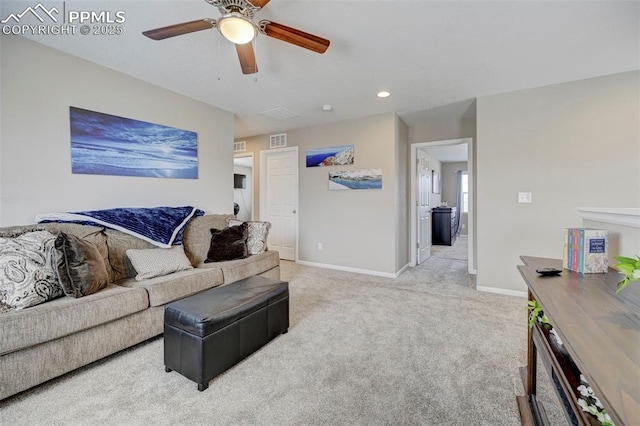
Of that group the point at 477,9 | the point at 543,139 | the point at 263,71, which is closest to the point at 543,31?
the point at 477,9

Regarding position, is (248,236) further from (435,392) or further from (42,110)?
(435,392)

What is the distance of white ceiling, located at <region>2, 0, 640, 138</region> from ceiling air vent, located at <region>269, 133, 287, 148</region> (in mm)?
1363

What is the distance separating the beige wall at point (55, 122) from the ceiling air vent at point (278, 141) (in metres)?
1.93

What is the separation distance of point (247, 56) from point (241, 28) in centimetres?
33

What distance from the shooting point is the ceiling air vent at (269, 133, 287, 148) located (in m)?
4.88

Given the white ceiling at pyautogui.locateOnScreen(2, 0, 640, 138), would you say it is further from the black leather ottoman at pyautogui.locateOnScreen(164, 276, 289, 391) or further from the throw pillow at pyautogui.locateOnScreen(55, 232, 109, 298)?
the black leather ottoman at pyautogui.locateOnScreen(164, 276, 289, 391)

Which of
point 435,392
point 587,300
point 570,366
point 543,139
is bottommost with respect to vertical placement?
point 435,392

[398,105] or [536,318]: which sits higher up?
[398,105]

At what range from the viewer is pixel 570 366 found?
37.9 inches

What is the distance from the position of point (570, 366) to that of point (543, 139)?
9.49ft

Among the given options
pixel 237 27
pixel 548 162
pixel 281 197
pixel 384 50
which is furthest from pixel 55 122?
pixel 548 162

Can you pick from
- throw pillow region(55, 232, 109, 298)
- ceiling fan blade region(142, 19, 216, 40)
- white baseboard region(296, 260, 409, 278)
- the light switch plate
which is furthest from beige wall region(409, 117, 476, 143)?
throw pillow region(55, 232, 109, 298)

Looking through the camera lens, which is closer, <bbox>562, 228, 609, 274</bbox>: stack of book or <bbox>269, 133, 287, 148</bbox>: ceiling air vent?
<bbox>562, 228, 609, 274</bbox>: stack of book

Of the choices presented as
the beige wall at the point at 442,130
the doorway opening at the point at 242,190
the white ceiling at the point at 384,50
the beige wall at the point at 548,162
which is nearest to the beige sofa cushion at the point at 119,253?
the white ceiling at the point at 384,50
